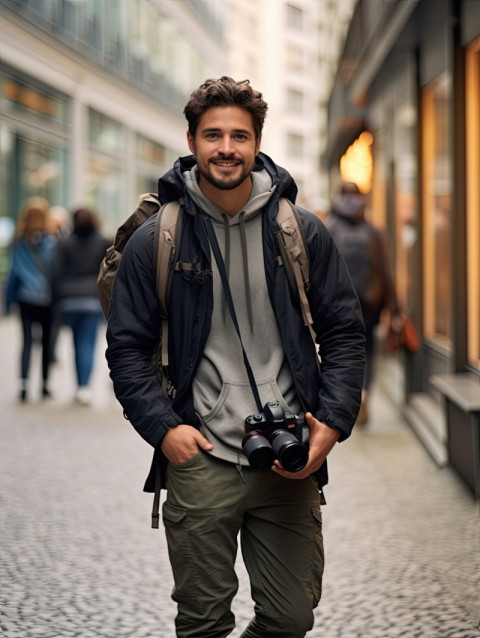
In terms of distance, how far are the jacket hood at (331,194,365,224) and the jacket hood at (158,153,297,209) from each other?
568 centimetres

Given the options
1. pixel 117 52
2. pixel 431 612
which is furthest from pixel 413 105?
pixel 117 52

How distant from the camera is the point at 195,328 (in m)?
3.27

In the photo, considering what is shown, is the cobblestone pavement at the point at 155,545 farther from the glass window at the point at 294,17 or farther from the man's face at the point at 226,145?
the glass window at the point at 294,17

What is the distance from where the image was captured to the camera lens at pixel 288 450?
10.1ft

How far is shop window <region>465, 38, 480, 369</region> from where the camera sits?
8430mm

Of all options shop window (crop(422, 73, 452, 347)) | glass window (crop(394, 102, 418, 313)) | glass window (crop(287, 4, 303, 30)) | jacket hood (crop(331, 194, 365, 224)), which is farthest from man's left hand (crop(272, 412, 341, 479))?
glass window (crop(287, 4, 303, 30))

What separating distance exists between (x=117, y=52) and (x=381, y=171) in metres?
13.2

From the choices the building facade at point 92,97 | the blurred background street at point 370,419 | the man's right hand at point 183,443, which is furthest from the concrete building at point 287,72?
the man's right hand at point 183,443

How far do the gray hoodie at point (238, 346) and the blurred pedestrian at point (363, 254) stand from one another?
581 centimetres

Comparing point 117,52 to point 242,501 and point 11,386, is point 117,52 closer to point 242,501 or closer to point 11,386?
point 11,386

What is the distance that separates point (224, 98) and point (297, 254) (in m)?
0.50

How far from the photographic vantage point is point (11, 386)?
39.3 ft

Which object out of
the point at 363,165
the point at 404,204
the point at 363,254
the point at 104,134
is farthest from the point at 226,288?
the point at 104,134

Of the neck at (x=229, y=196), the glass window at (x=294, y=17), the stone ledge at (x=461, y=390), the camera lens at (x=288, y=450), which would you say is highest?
the glass window at (x=294, y=17)
